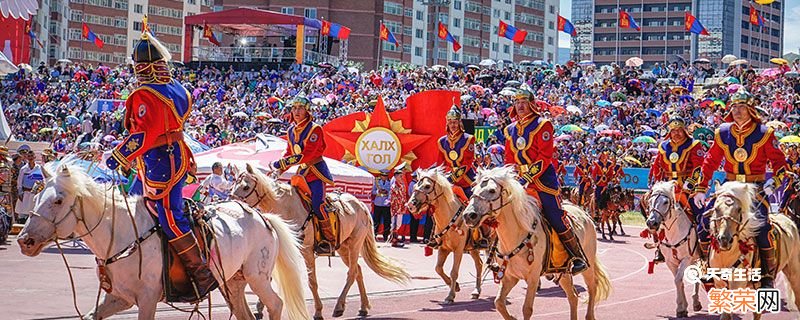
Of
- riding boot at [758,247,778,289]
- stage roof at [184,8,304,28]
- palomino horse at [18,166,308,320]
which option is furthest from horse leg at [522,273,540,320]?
stage roof at [184,8,304,28]

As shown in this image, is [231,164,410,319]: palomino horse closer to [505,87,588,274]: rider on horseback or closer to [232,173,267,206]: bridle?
[232,173,267,206]: bridle

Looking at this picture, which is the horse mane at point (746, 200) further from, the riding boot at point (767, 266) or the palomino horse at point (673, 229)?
the palomino horse at point (673, 229)

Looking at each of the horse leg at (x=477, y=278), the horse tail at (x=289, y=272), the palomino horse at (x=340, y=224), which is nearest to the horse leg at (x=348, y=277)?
the palomino horse at (x=340, y=224)

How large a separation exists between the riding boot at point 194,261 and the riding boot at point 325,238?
4345 mm

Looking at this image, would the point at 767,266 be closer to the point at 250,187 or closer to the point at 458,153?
the point at 458,153

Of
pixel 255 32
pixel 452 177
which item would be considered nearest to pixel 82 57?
pixel 255 32

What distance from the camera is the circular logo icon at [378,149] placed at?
27.7m

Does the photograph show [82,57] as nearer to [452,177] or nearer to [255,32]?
[255,32]

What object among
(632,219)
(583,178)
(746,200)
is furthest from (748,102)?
(632,219)

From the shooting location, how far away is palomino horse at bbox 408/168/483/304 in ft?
47.4

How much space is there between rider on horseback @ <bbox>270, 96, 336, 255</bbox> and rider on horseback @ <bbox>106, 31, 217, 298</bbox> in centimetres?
440

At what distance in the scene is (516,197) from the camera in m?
10.9

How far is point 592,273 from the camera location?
12.3 meters

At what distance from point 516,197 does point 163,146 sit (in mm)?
3947
